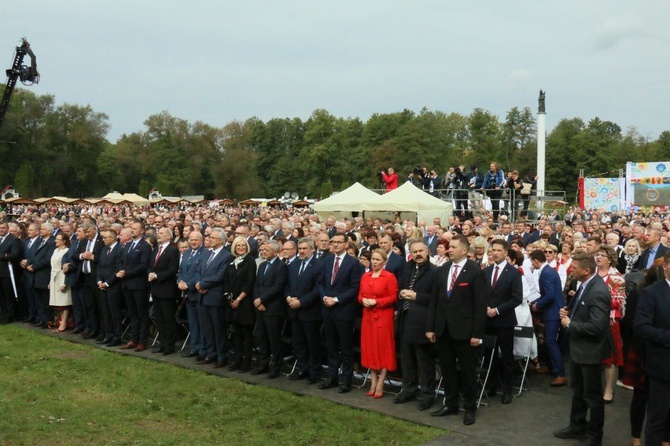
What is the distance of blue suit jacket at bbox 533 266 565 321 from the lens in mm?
7469

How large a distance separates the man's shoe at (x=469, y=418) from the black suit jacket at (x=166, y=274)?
482 cm

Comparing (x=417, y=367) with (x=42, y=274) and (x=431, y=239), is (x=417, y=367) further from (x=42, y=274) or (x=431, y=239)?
(x=42, y=274)

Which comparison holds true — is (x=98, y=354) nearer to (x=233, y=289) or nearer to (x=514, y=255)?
(x=233, y=289)

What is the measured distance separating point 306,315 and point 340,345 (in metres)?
0.56

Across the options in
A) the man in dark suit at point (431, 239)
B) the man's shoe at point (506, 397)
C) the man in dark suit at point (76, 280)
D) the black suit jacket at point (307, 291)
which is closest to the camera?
the man's shoe at point (506, 397)

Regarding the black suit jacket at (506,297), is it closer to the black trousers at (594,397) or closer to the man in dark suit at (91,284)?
the black trousers at (594,397)

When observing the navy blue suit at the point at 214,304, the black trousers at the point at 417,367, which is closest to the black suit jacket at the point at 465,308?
the black trousers at the point at 417,367

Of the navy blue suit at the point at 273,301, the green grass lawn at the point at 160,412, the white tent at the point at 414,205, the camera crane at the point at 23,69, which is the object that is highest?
the camera crane at the point at 23,69

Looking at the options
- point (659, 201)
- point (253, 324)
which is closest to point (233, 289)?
point (253, 324)

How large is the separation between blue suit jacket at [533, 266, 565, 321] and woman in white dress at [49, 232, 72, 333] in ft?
25.8

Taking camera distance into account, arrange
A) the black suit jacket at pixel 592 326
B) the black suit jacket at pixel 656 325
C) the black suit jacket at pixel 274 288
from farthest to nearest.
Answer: the black suit jacket at pixel 274 288
the black suit jacket at pixel 592 326
the black suit jacket at pixel 656 325

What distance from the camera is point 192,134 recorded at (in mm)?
82938

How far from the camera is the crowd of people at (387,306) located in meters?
5.39

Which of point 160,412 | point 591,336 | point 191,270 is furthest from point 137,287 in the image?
point 591,336
